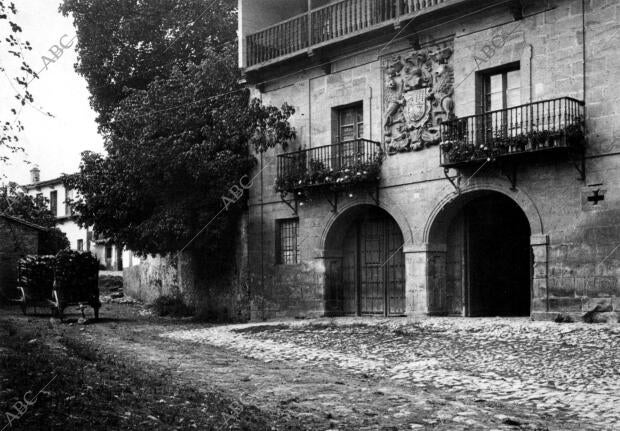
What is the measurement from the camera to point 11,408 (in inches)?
238

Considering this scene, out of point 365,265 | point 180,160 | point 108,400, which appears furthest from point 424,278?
point 108,400

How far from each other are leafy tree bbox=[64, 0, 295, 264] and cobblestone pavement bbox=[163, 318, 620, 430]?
531 centimetres

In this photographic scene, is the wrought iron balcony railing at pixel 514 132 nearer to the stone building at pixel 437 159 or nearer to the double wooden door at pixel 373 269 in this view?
the stone building at pixel 437 159

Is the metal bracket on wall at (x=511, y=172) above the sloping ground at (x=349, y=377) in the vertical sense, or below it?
above

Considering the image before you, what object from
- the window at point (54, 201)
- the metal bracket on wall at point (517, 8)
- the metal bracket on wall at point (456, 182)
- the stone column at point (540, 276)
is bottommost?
the stone column at point (540, 276)

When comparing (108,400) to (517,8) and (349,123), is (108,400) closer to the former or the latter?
(517,8)

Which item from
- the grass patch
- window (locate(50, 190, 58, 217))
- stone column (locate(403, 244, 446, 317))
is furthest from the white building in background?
the grass patch

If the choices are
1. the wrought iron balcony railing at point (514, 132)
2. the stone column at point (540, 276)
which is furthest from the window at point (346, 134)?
the stone column at point (540, 276)

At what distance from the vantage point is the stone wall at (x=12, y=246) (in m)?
31.6

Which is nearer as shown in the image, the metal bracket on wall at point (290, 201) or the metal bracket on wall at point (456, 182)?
the metal bracket on wall at point (456, 182)

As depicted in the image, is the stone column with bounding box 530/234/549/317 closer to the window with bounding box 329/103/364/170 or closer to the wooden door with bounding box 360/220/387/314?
the wooden door with bounding box 360/220/387/314

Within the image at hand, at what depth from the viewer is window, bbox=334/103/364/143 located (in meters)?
20.5

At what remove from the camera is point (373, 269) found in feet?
67.7

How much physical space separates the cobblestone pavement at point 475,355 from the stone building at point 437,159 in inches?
77.7
